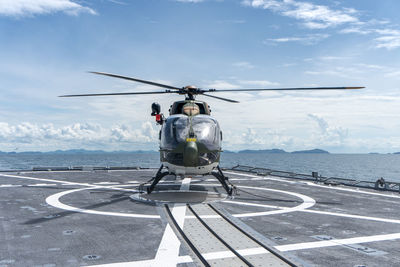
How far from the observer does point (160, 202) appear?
15750 mm

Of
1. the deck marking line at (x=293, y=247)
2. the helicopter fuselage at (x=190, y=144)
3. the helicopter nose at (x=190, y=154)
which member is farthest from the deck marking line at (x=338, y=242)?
the helicopter fuselage at (x=190, y=144)

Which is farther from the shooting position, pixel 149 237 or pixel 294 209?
pixel 294 209

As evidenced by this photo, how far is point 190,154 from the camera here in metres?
14.5

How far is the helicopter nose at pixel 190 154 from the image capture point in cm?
1448

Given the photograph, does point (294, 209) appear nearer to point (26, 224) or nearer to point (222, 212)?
point (222, 212)

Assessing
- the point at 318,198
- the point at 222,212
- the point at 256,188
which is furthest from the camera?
the point at 256,188

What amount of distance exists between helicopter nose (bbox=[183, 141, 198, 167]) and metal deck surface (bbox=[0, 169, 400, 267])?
2.10 meters

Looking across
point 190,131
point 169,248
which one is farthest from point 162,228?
point 190,131

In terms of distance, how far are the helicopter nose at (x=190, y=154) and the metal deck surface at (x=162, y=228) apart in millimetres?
2097

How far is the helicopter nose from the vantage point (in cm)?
1448

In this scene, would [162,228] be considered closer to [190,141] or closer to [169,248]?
[169,248]

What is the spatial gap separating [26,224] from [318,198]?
1471 centimetres

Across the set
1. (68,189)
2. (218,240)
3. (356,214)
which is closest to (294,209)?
(356,214)

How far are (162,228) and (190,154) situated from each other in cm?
419
